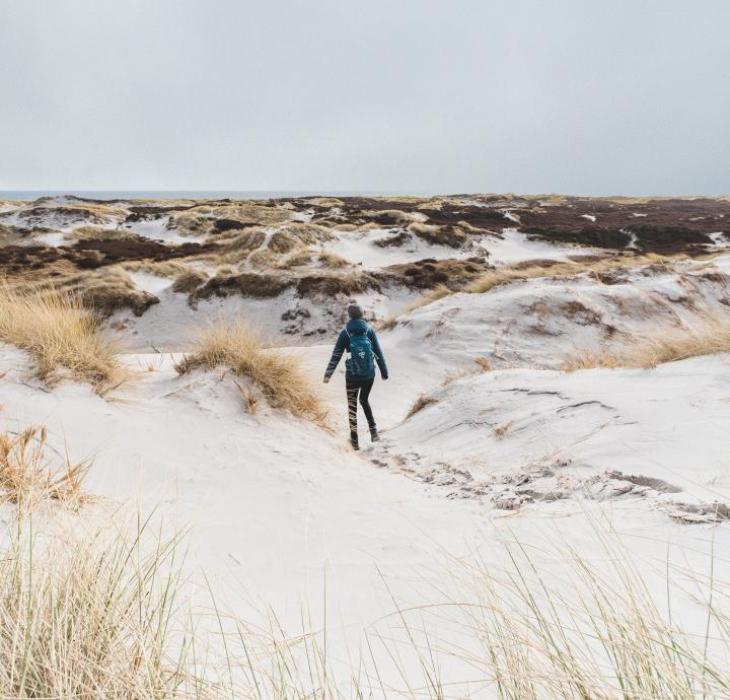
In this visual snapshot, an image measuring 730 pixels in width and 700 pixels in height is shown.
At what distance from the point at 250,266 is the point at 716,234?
30517 millimetres

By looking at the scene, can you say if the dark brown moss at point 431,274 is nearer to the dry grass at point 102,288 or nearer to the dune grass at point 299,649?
the dry grass at point 102,288

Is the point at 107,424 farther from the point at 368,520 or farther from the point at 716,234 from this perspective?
the point at 716,234

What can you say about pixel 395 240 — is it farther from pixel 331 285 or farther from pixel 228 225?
pixel 228 225

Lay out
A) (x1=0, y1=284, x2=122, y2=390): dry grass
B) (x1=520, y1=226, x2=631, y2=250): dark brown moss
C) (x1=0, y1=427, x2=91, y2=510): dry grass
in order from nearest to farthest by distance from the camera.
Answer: (x1=0, y1=427, x2=91, y2=510): dry grass → (x1=0, y1=284, x2=122, y2=390): dry grass → (x1=520, y1=226, x2=631, y2=250): dark brown moss

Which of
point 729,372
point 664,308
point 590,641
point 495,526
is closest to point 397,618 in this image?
point 590,641

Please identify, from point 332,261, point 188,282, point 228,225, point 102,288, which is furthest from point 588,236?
point 102,288

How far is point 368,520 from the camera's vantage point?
341 centimetres

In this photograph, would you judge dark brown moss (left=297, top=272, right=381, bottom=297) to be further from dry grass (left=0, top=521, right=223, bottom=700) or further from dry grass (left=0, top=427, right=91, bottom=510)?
dry grass (left=0, top=521, right=223, bottom=700)

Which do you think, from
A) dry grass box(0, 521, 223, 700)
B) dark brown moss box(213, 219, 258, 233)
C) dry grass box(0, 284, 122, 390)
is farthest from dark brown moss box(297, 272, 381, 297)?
dark brown moss box(213, 219, 258, 233)

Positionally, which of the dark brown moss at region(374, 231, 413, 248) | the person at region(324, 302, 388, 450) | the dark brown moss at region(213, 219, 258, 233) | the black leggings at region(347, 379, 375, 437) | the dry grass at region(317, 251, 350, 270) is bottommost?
the black leggings at region(347, 379, 375, 437)

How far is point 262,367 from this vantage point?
562 cm

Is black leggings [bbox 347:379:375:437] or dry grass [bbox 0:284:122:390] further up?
dry grass [bbox 0:284:122:390]

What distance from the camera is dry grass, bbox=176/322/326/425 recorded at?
5.52 metres

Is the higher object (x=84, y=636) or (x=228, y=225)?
(x=228, y=225)
